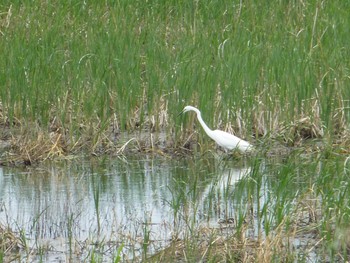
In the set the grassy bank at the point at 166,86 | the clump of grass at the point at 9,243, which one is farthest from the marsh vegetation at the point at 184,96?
the clump of grass at the point at 9,243

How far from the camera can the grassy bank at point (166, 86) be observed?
29.2 feet

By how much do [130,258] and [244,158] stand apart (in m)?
2.94

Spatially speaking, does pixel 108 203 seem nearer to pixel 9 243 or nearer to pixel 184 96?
pixel 9 243

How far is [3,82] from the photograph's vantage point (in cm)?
955

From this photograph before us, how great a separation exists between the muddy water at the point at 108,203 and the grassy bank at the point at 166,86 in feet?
1.25

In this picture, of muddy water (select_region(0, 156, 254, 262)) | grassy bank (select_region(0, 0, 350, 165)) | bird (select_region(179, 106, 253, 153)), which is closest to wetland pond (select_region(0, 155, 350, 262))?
muddy water (select_region(0, 156, 254, 262))

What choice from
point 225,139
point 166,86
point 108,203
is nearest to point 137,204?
point 108,203

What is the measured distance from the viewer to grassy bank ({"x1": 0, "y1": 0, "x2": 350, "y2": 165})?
8.89 m

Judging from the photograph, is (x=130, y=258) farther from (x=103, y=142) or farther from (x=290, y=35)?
(x=290, y=35)

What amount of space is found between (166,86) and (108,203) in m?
2.18

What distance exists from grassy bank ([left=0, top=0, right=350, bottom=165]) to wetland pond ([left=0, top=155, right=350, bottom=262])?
14.6 inches

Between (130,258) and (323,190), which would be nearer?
(130,258)

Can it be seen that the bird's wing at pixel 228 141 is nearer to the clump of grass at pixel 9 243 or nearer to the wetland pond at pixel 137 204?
the wetland pond at pixel 137 204

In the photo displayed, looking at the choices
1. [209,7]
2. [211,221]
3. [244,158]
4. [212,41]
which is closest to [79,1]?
[209,7]
